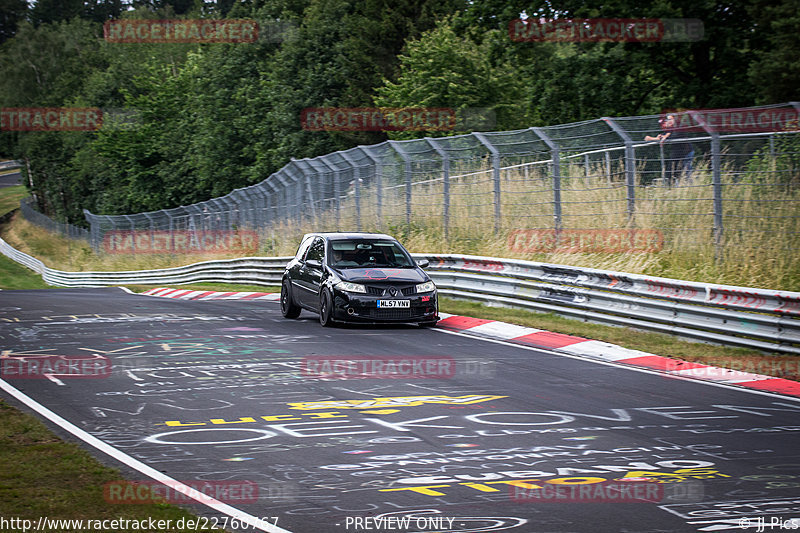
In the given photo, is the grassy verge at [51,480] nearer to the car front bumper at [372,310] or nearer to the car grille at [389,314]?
the car front bumper at [372,310]

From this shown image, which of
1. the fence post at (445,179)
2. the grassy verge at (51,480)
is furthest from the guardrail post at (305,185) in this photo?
the grassy verge at (51,480)

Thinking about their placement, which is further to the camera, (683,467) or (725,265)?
(725,265)

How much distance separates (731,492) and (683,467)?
0.67 metres

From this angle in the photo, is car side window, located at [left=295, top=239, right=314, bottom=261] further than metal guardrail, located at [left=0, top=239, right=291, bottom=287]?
No

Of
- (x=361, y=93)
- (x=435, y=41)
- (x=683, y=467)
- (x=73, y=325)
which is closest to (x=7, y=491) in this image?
(x=683, y=467)

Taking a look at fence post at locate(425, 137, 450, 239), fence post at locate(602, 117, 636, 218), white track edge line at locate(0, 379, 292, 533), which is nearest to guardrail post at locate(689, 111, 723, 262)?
fence post at locate(602, 117, 636, 218)

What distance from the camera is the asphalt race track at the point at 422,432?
223 inches

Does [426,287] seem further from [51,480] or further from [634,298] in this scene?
[51,480]

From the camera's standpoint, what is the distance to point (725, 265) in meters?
14.0

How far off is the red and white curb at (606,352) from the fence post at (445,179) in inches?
160

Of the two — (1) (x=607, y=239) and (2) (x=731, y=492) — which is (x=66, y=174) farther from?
(2) (x=731, y=492)

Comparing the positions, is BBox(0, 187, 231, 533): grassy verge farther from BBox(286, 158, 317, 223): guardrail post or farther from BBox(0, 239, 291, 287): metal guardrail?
BBox(286, 158, 317, 223): guardrail post

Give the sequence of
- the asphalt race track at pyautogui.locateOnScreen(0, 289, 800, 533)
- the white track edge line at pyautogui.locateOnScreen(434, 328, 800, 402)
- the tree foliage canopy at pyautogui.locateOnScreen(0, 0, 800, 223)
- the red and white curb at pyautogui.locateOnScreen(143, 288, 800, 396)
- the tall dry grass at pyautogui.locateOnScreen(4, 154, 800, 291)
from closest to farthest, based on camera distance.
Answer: the asphalt race track at pyautogui.locateOnScreen(0, 289, 800, 533) < the white track edge line at pyautogui.locateOnScreen(434, 328, 800, 402) < the red and white curb at pyautogui.locateOnScreen(143, 288, 800, 396) < the tall dry grass at pyautogui.locateOnScreen(4, 154, 800, 291) < the tree foliage canopy at pyautogui.locateOnScreen(0, 0, 800, 223)

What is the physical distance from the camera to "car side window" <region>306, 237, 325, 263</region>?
53.4 ft
